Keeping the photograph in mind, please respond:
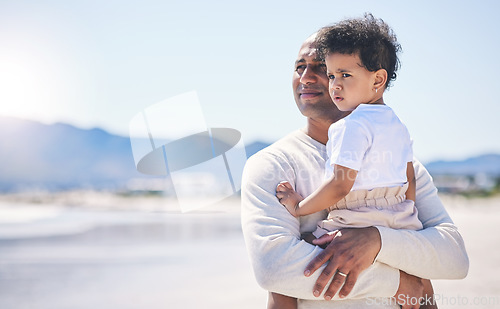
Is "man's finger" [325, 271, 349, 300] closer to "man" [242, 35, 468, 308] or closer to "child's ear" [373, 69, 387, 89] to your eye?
"man" [242, 35, 468, 308]

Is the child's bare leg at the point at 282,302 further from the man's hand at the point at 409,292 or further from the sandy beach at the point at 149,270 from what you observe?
the sandy beach at the point at 149,270

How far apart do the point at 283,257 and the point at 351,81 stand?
0.68m

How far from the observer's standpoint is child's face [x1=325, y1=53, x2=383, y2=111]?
1798 mm

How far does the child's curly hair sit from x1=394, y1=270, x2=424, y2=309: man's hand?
28.8 inches

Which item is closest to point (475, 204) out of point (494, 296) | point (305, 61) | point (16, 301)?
point (494, 296)

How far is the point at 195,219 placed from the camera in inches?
893

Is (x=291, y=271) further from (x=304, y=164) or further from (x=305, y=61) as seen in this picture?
(x=305, y=61)

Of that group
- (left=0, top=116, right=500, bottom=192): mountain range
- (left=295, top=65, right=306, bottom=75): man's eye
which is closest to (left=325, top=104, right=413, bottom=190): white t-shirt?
(left=295, top=65, right=306, bottom=75): man's eye

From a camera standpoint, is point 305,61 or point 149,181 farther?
point 149,181

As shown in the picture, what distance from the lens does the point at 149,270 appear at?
10.1 metres

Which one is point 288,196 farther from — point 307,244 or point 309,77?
point 309,77

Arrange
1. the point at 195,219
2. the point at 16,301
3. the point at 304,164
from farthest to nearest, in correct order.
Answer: the point at 195,219, the point at 16,301, the point at 304,164

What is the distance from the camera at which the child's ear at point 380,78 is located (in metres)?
1.83

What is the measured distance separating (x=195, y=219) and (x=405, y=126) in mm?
21327
